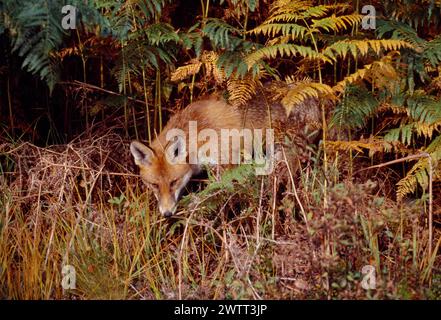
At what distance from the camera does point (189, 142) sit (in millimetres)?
6148

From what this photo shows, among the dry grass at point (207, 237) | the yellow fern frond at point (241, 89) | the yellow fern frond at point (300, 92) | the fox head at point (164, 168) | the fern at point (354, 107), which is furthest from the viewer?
the fox head at point (164, 168)

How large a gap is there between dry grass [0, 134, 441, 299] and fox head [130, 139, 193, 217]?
0.54ft

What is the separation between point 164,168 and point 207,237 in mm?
1035

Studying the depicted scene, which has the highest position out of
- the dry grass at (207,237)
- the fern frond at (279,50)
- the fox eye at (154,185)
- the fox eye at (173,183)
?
the fern frond at (279,50)

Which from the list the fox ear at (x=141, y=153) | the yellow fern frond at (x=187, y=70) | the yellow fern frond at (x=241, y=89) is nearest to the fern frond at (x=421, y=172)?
the yellow fern frond at (x=241, y=89)

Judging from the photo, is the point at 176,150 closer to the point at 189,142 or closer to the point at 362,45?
the point at 189,142

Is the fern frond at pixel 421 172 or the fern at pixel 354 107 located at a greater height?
the fern at pixel 354 107

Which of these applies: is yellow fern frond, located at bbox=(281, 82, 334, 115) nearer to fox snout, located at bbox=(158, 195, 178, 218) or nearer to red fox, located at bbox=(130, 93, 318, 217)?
red fox, located at bbox=(130, 93, 318, 217)

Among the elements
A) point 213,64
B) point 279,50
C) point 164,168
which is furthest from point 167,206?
point 279,50

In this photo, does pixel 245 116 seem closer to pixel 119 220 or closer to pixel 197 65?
pixel 197 65

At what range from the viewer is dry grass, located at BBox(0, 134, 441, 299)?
14.3ft

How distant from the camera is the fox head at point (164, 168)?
575 centimetres

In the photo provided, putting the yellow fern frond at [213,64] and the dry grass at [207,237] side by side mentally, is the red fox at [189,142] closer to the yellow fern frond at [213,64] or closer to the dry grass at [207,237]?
the dry grass at [207,237]
